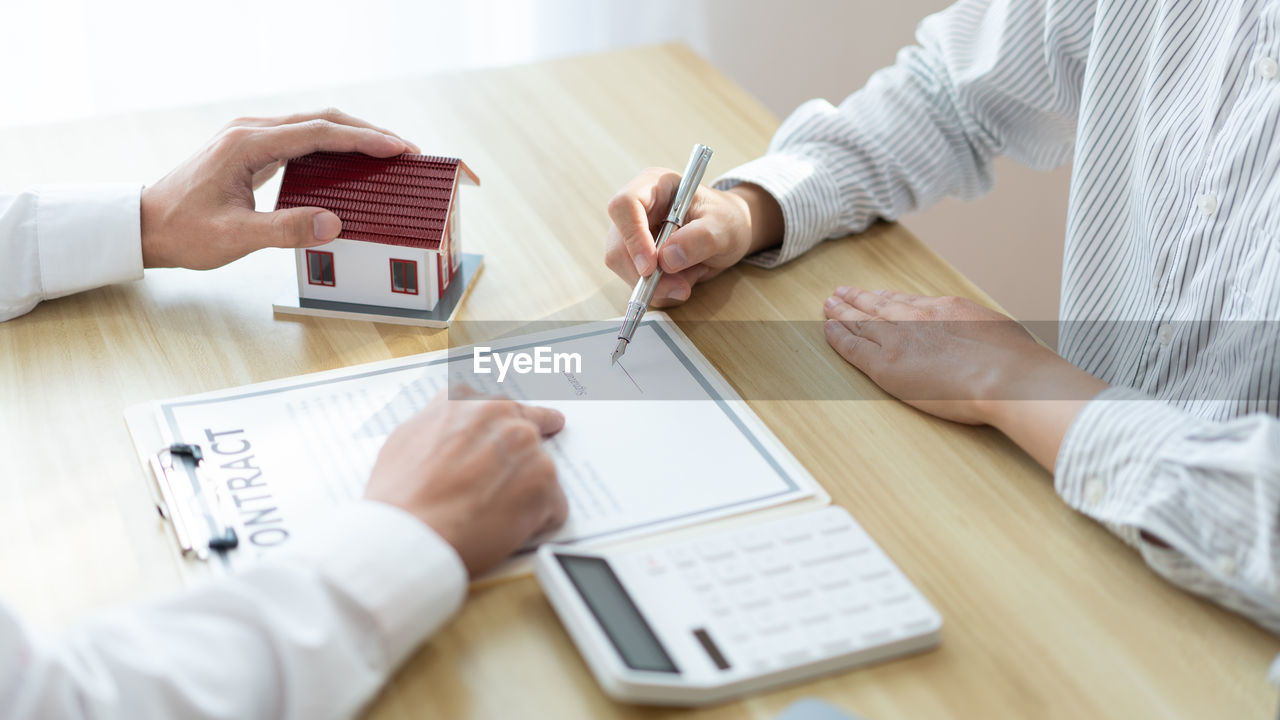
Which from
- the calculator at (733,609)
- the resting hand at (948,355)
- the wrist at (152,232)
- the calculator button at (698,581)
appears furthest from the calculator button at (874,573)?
the wrist at (152,232)

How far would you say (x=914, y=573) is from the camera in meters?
0.75

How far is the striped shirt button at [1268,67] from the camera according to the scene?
2.97 feet

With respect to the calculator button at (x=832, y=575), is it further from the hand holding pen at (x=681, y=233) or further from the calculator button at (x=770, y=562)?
the hand holding pen at (x=681, y=233)

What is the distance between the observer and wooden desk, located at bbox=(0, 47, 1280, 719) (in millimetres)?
671

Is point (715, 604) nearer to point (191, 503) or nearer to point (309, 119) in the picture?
point (191, 503)

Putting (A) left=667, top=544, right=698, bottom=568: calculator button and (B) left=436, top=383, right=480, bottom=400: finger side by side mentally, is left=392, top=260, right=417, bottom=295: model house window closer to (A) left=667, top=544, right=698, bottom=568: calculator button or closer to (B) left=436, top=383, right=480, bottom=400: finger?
(B) left=436, top=383, right=480, bottom=400: finger

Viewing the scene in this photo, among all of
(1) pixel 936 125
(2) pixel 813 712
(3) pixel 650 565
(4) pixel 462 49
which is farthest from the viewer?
(4) pixel 462 49

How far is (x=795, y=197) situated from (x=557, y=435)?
43cm

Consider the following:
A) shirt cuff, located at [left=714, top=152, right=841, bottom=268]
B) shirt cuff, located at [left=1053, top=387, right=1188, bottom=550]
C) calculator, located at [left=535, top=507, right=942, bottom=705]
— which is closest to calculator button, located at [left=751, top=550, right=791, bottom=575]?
calculator, located at [left=535, top=507, right=942, bottom=705]

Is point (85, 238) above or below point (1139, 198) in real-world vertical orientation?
below

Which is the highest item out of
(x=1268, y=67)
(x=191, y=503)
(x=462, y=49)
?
(x=1268, y=67)

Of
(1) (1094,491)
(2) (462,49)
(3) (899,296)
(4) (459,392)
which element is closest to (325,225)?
(4) (459,392)

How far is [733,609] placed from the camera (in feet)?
2.26

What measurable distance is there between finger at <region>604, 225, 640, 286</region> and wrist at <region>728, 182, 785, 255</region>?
14 cm
